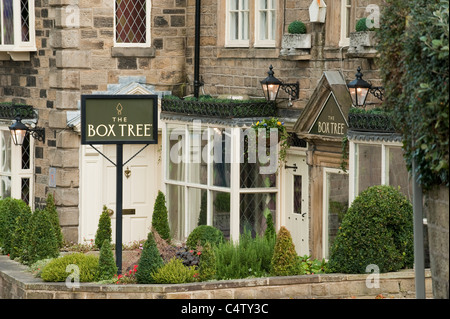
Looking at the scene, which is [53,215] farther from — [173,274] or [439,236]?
[439,236]

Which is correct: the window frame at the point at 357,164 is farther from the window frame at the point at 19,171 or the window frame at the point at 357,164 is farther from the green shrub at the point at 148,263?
the window frame at the point at 19,171

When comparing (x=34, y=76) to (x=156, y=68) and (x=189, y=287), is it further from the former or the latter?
(x=189, y=287)

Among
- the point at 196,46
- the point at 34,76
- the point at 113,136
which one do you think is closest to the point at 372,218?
the point at 113,136

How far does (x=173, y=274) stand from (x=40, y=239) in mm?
3047

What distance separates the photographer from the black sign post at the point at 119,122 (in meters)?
13.9

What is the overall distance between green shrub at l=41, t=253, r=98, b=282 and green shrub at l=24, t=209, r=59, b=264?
59.3 inches

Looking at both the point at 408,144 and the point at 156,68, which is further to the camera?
the point at 156,68

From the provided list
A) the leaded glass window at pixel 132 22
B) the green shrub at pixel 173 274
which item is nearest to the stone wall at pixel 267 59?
the leaded glass window at pixel 132 22

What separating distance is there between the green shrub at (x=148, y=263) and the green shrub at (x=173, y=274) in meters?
0.07

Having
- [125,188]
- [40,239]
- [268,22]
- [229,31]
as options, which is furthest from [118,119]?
[125,188]

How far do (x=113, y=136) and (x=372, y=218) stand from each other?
11.7ft

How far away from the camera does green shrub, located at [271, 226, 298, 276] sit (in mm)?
13766

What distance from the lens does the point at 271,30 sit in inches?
680

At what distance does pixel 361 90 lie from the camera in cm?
1441
